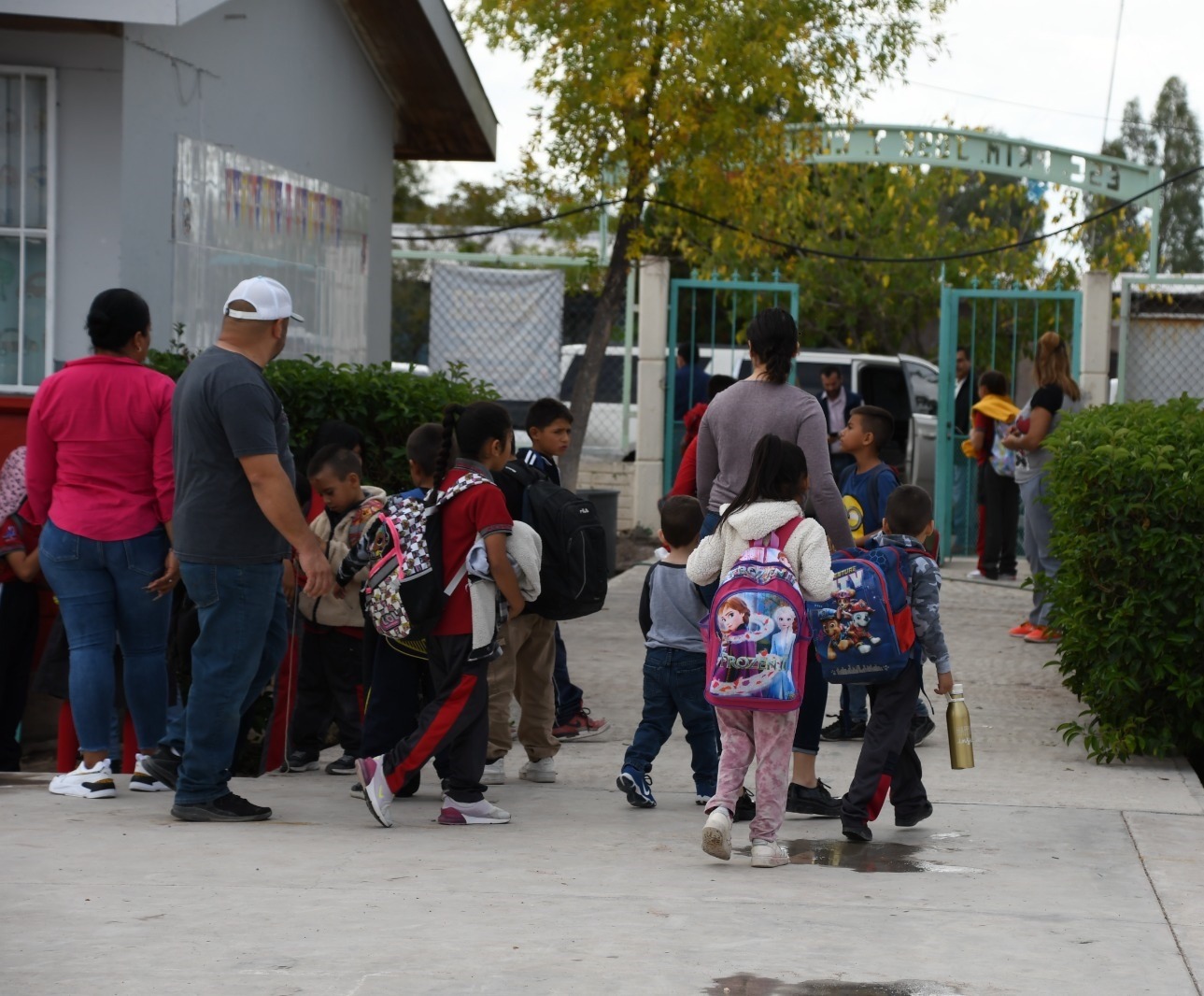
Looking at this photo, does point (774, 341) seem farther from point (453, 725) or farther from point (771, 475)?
point (453, 725)

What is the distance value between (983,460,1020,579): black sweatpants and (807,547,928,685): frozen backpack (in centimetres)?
767

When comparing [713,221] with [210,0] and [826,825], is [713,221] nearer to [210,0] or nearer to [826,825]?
[210,0]

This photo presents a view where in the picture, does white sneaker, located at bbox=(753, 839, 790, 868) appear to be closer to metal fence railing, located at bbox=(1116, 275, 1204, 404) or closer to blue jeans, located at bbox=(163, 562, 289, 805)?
blue jeans, located at bbox=(163, 562, 289, 805)

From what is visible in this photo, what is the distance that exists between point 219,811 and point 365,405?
280 centimetres

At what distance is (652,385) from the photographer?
1537 cm

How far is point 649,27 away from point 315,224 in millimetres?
3301

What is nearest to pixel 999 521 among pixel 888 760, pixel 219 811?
pixel 888 760

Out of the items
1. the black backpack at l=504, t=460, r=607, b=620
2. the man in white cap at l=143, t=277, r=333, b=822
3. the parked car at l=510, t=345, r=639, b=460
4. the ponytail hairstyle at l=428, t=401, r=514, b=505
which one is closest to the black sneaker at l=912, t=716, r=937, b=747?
the black backpack at l=504, t=460, r=607, b=620

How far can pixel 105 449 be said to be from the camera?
614 centimetres

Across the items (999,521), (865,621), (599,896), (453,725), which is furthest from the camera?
(999,521)

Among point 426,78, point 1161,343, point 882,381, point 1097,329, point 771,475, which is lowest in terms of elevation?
point 771,475

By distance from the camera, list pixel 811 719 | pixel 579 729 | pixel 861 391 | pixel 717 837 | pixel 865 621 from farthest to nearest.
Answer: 1. pixel 861 391
2. pixel 579 729
3. pixel 811 719
4. pixel 865 621
5. pixel 717 837

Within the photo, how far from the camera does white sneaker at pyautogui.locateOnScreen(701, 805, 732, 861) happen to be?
5.19 metres

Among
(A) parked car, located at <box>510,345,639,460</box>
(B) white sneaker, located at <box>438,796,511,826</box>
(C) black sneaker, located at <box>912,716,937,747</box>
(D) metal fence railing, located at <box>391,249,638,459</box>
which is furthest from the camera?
(A) parked car, located at <box>510,345,639,460</box>
